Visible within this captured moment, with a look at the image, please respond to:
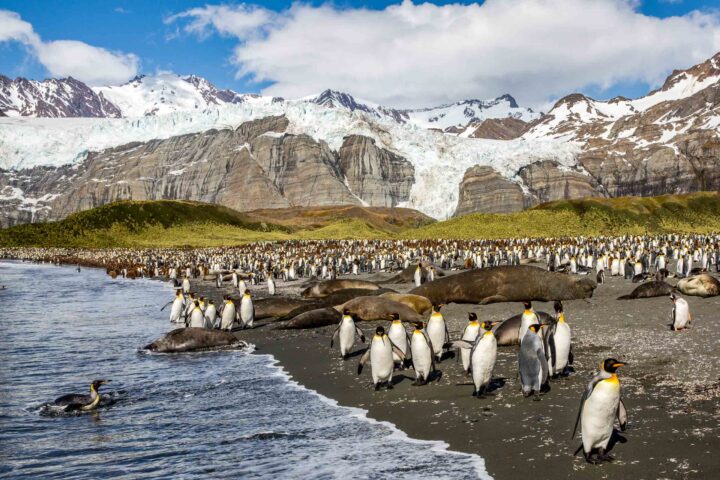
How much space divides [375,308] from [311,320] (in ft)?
6.11

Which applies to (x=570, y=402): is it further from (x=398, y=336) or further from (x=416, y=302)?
(x=416, y=302)

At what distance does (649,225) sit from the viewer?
68562 millimetres

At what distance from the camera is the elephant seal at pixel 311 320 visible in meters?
17.3

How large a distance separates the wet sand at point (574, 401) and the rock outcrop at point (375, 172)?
146337 millimetres

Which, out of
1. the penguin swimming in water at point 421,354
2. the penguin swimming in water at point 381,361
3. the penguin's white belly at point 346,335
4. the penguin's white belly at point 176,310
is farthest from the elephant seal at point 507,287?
the penguin swimming in water at point 381,361

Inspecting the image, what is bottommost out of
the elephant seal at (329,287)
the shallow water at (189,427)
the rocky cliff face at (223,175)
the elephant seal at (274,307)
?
the shallow water at (189,427)

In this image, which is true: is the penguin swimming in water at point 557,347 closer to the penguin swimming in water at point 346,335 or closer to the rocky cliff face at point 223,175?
the penguin swimming in water at point 346,335

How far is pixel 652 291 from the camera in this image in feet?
57.7

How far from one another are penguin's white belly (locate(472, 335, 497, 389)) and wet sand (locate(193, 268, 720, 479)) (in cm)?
28

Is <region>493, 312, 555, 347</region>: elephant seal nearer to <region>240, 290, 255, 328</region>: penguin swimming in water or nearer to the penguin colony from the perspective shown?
the penguin colony

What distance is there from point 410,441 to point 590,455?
2.05 metres

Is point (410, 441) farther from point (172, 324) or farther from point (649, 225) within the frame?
point (649, 225)

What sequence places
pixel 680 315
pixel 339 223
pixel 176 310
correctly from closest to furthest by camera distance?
1. pixel 680 315
2. pixel 176 310
3. pixel 339 223

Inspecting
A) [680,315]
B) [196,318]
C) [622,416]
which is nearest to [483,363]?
[622,416]
